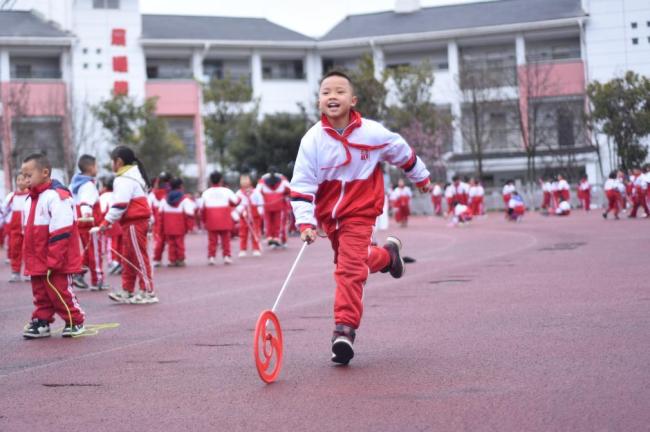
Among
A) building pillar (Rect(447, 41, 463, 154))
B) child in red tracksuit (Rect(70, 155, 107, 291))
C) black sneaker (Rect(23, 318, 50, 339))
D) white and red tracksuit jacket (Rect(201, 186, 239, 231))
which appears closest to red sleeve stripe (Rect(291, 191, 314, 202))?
black sneaker (Rect(23, 318, 50, 339))

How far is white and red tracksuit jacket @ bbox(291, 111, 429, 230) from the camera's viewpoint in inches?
273

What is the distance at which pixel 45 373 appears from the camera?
22.9 ft

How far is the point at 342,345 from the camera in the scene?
6492 millimetres

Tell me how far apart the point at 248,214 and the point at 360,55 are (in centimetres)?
4116

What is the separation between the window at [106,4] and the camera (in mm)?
58094

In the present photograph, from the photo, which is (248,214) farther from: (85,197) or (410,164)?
(410,164)

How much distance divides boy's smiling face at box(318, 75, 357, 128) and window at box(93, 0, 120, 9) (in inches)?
2124

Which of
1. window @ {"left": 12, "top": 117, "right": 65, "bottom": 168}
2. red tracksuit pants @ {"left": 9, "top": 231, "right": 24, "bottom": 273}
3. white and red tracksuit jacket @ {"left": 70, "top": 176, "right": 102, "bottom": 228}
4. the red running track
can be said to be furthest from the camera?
window @ {"left": 12, "top": 117, "right": 65, "bottom": 168}

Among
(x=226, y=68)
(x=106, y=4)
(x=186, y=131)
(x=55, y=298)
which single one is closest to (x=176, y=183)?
(x=55, y=298)

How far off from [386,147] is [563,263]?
8278mm

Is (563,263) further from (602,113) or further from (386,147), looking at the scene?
(602,113)

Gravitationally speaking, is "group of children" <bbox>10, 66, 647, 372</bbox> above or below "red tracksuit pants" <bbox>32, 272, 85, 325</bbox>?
above

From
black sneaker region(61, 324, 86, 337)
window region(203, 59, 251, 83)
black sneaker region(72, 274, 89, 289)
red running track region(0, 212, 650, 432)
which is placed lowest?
red running track region(0, 212, 650, 432)

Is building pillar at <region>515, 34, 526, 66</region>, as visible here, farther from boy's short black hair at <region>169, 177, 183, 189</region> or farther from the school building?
boy's short black hair at <region>169, 177, 183, 189</region>
